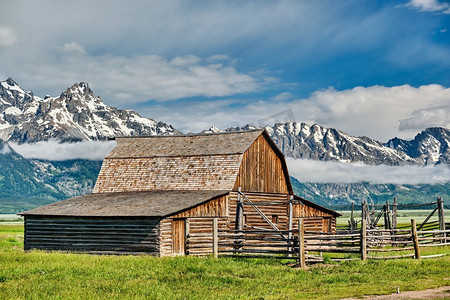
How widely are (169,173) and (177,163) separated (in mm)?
1017

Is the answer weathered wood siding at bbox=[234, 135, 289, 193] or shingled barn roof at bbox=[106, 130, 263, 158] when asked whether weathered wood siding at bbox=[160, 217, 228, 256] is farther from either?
shingled barn roof at bbox=[106, 130, 263, 158]

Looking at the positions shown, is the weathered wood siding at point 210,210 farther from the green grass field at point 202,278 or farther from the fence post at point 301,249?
the fence post at point 301,249

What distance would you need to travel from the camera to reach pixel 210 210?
37.2 m

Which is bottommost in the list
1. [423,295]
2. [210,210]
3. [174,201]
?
[423,295]

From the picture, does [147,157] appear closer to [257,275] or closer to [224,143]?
[224,143]

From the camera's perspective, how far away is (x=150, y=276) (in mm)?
24016

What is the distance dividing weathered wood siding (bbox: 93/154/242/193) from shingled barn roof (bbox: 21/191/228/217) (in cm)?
154

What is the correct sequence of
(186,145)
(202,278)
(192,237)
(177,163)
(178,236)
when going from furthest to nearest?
(186,145) → (177,163) → (178,236) → (192,237) → (202,278)

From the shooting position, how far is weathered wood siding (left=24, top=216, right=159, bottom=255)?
113 feet

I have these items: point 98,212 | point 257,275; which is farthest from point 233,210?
point 257,275

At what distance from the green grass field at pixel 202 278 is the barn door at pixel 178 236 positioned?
17.9 ft

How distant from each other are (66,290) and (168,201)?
17.0 m

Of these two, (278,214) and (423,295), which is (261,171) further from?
(423,295)

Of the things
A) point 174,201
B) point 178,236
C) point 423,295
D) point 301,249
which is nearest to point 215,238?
point 178,236
